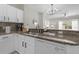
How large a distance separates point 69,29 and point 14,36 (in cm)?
173

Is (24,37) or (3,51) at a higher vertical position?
(24,37)

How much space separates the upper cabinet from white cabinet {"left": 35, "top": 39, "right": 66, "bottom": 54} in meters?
1.58

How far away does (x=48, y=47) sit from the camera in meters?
1.66

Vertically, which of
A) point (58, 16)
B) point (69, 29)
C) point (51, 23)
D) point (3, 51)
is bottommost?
point (3, 51)

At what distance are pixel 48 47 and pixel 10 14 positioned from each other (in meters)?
2.07

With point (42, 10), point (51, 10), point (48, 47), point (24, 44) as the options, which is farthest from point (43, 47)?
point (42, 10)

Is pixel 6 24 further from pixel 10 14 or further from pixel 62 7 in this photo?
pixel 62 7

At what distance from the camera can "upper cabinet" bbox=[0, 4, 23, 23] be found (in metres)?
2.83

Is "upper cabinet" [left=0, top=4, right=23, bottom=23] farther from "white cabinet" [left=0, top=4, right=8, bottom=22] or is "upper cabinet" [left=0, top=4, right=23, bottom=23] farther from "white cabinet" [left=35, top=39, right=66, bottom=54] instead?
"white cabinet" [left=35, top=39, right=66, bottom=54]

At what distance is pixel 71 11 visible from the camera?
2.24 meters

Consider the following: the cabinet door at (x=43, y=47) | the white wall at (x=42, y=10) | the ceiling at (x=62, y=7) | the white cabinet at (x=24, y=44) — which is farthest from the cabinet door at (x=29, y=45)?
the ceiling at (x=62, y=7)

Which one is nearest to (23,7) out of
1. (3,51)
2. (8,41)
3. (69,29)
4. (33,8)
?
(33,8)
